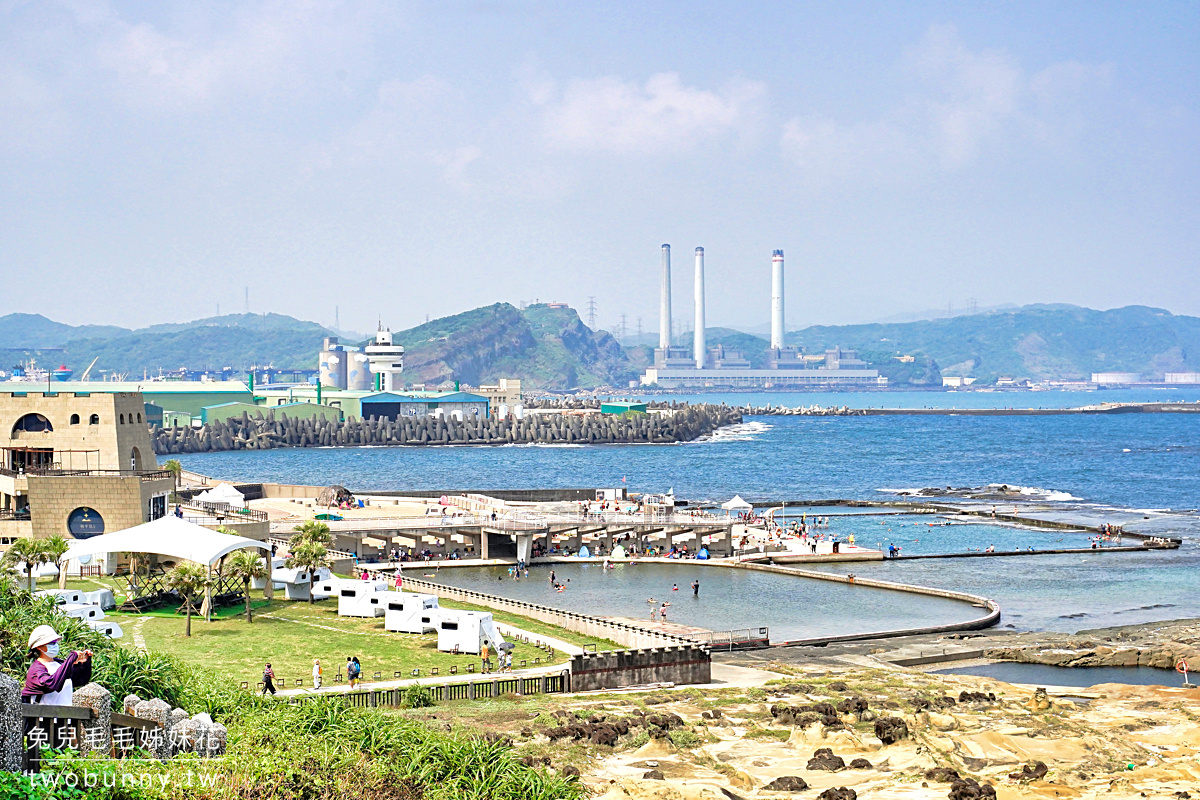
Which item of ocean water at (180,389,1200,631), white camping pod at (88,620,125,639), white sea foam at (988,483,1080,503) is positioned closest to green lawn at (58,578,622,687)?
white camping pod at (88,620,125,639)

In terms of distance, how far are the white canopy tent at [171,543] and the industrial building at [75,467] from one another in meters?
7.05

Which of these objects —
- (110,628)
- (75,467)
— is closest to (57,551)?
(110,628)

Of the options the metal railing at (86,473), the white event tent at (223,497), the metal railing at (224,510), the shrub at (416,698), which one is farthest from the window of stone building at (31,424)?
the shrub at (416,698)

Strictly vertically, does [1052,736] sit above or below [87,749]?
below

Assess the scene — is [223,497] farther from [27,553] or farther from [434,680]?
[434,680]

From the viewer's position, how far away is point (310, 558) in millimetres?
44906

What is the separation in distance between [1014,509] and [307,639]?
7029 centimetres

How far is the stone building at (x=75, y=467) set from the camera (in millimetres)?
49812

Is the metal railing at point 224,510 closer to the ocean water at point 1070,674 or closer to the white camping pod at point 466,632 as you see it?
the white camping pod at point 466,632

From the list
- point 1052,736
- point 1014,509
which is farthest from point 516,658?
point 1014,509

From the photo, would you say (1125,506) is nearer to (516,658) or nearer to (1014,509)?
(1014,509)

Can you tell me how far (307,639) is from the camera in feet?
127

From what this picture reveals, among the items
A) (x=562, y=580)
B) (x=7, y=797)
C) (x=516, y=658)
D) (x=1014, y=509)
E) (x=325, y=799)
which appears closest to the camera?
(x=7, y=797)

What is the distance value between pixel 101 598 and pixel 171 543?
2616mm
